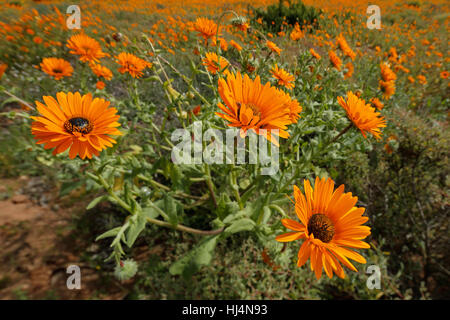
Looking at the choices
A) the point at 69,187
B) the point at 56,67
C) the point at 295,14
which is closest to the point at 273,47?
the point at 69,187

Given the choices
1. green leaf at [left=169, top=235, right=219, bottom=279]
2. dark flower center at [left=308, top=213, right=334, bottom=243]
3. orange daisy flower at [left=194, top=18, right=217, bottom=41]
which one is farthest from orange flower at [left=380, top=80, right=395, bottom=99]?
green leaf at [left=169, top=235, right=219, bottom=279]

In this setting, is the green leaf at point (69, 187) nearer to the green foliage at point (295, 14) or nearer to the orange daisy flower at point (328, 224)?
the orange daisy flower at point (328, 224)

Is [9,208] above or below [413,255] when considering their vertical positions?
above

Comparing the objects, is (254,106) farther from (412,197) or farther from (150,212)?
(412,197)

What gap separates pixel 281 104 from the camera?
92 centimetres

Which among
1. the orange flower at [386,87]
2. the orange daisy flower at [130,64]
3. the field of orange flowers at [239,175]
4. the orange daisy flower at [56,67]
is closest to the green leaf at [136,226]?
the field of orange flowers at [239,175]

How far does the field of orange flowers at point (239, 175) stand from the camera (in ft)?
3.07

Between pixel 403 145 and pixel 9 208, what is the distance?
401 cm

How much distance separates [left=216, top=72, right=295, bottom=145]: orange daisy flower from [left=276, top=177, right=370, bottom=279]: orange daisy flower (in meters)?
0.27

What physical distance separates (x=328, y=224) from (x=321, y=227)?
0.05m

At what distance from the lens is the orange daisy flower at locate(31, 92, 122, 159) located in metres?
0.85

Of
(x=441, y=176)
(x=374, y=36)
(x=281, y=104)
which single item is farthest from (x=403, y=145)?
(x=374, y=36)

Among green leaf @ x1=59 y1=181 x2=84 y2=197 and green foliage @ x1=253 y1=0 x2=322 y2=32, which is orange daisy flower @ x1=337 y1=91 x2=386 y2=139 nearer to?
green leaf @ x1=59 y1=181 x2=84 y2=197
